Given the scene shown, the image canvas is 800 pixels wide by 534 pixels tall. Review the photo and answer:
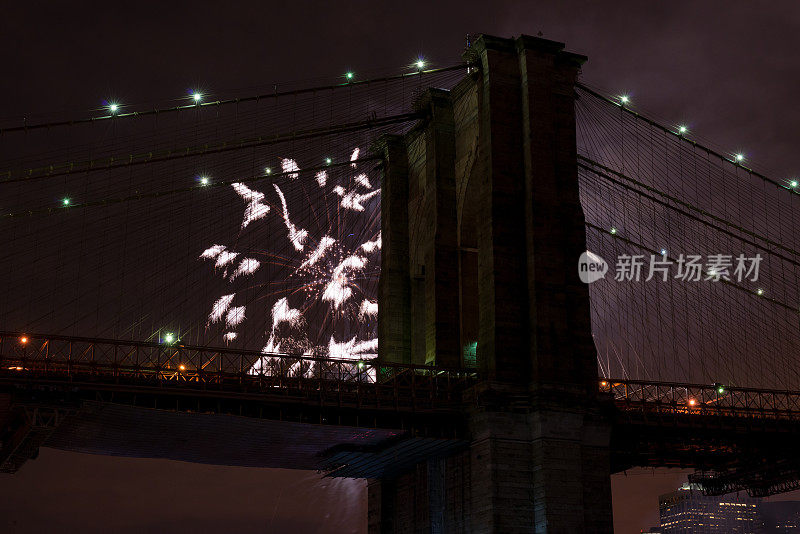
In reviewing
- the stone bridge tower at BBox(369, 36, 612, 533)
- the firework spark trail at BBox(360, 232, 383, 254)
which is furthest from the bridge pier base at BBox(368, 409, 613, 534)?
the firework spark trail at BBox(360, 232, 383, 254)

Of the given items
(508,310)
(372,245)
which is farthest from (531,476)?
(372,245)

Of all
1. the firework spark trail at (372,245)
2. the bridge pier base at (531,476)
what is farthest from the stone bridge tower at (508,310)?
the firework spark trail at (372,245)

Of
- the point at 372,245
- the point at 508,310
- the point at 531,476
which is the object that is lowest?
the point at 531,476

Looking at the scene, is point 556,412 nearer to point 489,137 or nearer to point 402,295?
point 489,137

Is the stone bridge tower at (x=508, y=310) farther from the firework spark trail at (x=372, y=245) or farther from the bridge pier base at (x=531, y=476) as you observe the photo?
the firework spark trail at (x=372, y=245)

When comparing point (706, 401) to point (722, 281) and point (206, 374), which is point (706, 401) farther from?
point (206, 374)

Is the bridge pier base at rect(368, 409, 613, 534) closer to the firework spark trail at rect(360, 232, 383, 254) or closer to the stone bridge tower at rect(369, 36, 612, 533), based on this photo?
the stone bridge tower at rect(369, 36, 612, 533)

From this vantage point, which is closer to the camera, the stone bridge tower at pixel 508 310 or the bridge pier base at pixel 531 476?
the bridge pier base at pixel 531 476

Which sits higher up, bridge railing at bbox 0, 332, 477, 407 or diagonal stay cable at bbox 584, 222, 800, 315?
diagonal stay cable at bbox 584, 222, 800, 315
